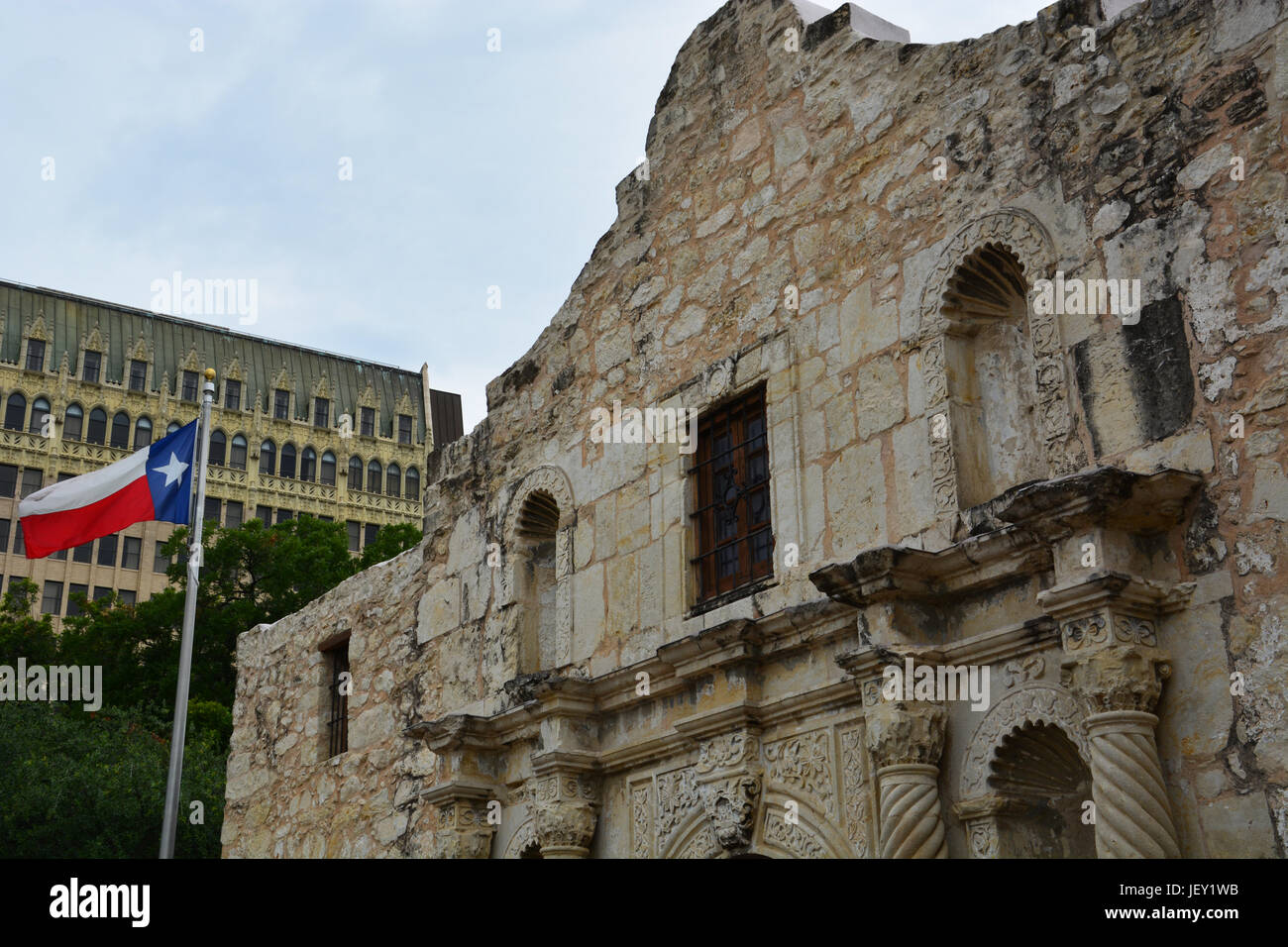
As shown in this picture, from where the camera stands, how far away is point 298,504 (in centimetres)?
4650

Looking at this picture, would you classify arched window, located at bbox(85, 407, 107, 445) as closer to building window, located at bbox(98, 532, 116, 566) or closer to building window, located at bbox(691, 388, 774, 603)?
building window, located at bbox(98, 532, 116, 566)

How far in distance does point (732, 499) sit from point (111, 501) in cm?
631

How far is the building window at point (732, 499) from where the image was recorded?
854cm

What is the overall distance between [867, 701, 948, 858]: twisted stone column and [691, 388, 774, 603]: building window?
1.79 m

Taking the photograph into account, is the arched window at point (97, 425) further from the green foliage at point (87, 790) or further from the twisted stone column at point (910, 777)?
the twisted stone column at point (910, 777)

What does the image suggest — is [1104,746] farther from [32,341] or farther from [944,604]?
[32,341]

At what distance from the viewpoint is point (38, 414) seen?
44.4 m

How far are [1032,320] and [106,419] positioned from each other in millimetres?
42646

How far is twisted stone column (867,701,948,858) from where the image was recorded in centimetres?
654

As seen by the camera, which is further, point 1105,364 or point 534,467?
point 534,467

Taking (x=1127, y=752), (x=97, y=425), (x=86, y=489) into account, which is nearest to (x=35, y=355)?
(x=97, y=425)

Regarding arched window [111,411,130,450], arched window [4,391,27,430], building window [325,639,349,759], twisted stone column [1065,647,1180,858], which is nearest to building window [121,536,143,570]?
arched window [111,411,130,450]
